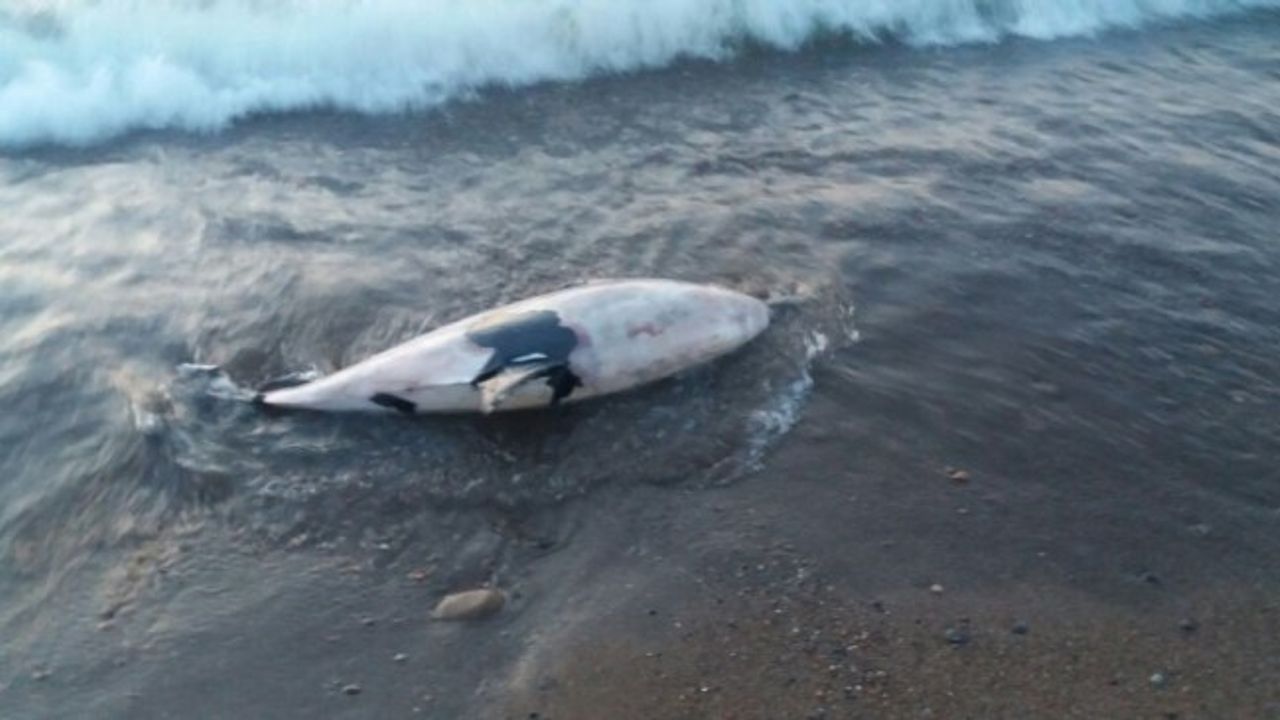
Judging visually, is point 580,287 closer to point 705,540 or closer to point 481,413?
point 481,413

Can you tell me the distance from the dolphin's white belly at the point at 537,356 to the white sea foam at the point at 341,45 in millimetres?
3746

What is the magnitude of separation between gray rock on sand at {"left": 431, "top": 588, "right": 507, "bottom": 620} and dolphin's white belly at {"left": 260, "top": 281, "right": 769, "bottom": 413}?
980 mm

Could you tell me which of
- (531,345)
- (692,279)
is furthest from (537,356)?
(692,279)

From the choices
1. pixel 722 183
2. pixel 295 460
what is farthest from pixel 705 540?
pixel 722 183

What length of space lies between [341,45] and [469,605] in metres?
6.05

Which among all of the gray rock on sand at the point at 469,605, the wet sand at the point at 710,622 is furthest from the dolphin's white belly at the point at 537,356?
the gray rock on sand at the point at 469,605

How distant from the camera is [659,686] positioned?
371 cm

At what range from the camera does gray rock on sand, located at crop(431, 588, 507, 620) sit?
3.95 metres

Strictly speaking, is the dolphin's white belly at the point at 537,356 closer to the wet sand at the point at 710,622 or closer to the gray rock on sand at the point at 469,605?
the wet sand at the point at 710,622

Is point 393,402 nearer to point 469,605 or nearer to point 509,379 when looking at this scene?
point 509,379

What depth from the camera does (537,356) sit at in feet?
15.8

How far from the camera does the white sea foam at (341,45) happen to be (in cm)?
791

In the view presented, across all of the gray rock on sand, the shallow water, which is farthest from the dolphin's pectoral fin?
the gray rock on sand

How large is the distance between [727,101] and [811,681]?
17.7 feet
